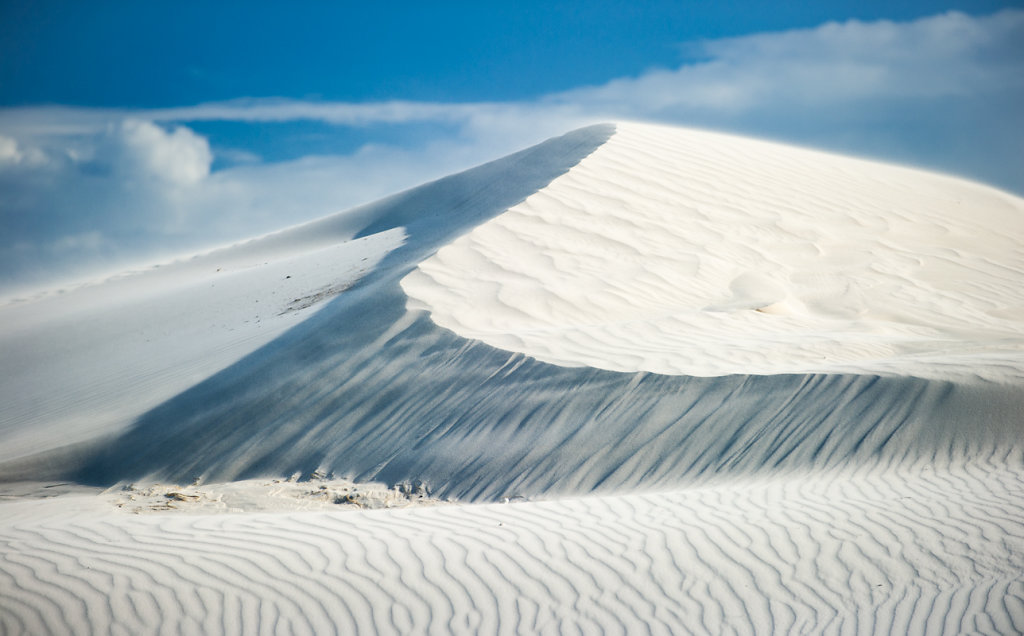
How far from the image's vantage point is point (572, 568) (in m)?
4.36

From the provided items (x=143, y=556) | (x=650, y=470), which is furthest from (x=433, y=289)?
(x=143, y=556)

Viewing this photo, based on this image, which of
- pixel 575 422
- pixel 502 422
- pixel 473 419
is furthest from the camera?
pixel 473 419

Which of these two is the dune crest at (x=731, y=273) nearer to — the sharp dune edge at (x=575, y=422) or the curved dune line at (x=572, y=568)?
the sharp dune edge at (x=575, y=422)

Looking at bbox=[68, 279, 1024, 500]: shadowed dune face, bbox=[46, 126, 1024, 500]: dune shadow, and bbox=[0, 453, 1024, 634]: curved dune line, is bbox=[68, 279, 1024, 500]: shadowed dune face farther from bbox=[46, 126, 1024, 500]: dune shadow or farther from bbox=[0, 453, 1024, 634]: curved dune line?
bbox=[0, 453, 1024, 634]: curved dune line

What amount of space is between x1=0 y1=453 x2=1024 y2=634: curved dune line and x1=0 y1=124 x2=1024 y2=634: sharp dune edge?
0.8 inches

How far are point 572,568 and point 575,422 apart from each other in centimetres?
284

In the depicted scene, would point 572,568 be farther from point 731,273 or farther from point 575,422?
point 731,273

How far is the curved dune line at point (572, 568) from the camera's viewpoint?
12.8 ft

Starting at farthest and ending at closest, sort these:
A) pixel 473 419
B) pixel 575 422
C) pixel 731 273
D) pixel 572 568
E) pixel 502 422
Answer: pixel 731 273, pixel 473 419, pixel 502 422, pixel 575 422, pixel 572 568

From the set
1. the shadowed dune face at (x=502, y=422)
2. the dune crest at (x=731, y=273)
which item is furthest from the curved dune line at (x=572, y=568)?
the dune crest at (x=731, y=273)

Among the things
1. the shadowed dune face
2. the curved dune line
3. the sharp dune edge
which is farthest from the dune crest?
the curved dune line

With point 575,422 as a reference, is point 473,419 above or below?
above

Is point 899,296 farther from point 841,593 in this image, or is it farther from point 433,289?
point 841,593

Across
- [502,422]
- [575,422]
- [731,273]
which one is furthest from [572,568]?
[731,273]
